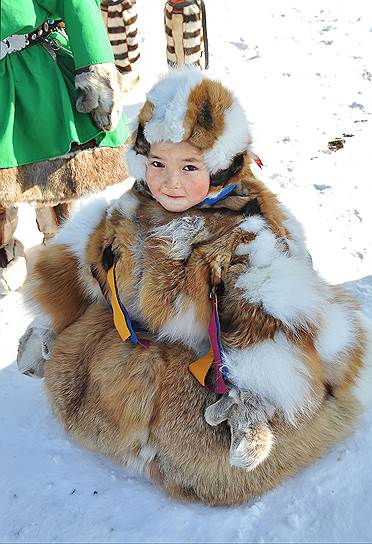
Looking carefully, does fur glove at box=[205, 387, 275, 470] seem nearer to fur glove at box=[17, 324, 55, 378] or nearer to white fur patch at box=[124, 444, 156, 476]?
white fur patch at box=[124, 444, 156, 476]

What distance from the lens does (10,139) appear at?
192 cm

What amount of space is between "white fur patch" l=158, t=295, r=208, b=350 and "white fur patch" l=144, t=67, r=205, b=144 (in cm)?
39

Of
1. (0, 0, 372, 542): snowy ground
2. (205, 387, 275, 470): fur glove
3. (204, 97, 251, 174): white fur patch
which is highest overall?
(204, 97, 251, 174): white fur patch

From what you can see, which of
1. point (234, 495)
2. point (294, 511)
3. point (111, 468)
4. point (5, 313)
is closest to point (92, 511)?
point (111, 468)

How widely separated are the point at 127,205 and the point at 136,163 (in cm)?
14

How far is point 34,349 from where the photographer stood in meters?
1.79

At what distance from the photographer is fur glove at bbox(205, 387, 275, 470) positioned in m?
1.40

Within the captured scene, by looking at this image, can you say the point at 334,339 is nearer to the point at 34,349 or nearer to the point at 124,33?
the point at 34,349

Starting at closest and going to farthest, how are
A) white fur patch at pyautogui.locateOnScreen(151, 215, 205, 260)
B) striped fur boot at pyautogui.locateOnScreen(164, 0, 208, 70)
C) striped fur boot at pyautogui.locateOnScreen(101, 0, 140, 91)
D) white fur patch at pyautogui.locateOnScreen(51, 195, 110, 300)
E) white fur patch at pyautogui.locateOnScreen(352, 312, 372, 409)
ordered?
white fur patch at pyautogui.locateOnScreen(151, 215, 205, 260), white fur patch at pyautogui.locateOnScreen(352, 312, 372, 409), white fur patch at pyautogui.locateOnScreen(51, 195, 110, 300), striped fur boot at pyautogui.locateOnScreen(164, 0, 208, 70), striped fur boot at pyautogui.locateOnScreen(101, 0, 140, 91)

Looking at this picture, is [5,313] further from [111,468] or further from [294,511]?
[294,511]

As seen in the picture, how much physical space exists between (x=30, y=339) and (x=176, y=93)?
2.72 feet

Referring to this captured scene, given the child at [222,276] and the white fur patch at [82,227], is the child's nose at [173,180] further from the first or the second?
the white fur patch at [82,227]

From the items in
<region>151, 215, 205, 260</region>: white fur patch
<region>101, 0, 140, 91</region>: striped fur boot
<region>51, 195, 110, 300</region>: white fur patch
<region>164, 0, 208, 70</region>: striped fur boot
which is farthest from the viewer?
<region>101, 0, 140, 91</region>: striped fur boot

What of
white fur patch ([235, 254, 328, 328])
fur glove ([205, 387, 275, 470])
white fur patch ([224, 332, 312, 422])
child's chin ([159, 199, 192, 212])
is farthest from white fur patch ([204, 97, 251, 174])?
fur glove ([205, 387, 275, 470])
